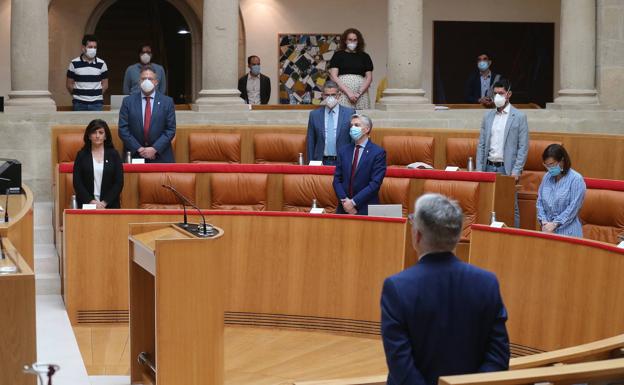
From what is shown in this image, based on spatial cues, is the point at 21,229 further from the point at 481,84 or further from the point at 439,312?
the point at 481,84

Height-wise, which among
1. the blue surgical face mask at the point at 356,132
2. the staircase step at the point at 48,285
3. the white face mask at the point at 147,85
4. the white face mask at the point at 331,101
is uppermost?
the white face mask at the point at 147,85

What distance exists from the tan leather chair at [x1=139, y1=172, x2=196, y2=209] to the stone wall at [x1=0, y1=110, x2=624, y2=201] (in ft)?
8.55

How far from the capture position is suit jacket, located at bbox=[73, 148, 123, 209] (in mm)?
10344

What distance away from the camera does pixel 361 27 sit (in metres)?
19.0

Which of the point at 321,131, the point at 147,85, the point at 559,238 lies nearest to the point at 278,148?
the point at 321,131

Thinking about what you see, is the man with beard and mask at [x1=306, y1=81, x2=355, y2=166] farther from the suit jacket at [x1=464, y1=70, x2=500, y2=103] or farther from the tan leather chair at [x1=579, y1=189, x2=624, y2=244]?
the suit jacket at [x1=464, y1=70, x2=500, y2=103]

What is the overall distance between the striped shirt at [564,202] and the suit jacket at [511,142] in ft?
5.74

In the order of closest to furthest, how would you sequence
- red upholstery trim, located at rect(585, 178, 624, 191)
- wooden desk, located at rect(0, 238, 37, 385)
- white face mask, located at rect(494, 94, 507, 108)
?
wooden desk, located at rect(0, 238, 37, 385) → red upholstery trim, located at rect(585, 178, 624, 191) → white face mask, located at rect(494, 94, 507, 108)

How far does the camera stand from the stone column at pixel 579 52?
50.0ft

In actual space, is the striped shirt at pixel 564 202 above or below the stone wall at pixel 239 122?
below

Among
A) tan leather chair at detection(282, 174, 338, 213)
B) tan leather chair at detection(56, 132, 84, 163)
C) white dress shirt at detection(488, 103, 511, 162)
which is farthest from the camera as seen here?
tan leather chair at detection(56, 132, 84, 163)

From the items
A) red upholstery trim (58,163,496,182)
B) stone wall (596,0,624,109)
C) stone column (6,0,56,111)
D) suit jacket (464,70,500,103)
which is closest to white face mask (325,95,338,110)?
red upholstery trim (58,163,496,182)

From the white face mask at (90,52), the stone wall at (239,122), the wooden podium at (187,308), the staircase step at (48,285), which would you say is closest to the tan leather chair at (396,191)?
the staircase step at (48,285)

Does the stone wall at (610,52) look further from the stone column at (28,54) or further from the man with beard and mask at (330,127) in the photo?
the stone column at (28,54)
